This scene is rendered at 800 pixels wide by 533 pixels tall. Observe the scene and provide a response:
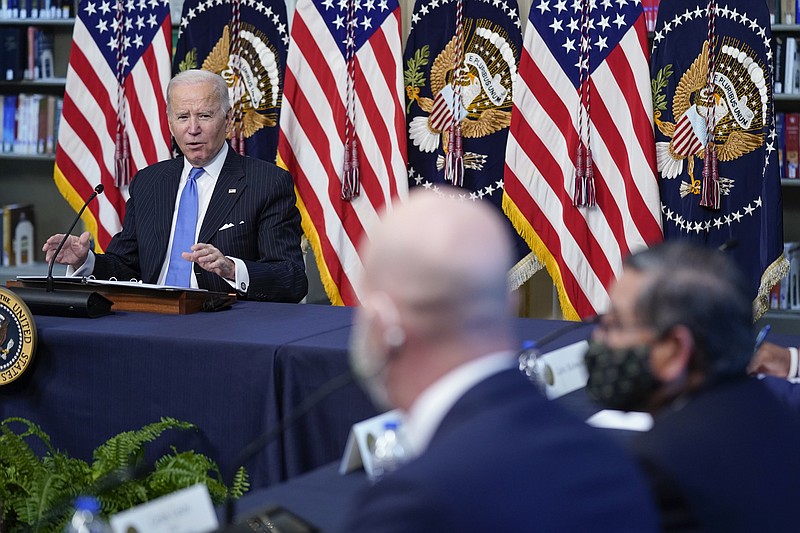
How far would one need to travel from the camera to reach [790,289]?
4582 millimetres

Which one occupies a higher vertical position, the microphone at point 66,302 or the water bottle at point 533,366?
the microphone at point 66,302

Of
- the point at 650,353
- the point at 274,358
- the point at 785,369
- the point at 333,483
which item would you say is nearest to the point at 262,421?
the point at 274,358

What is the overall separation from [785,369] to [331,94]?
106 inches

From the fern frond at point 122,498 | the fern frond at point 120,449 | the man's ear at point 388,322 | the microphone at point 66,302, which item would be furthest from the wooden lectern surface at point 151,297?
the man's ear at point 388,322

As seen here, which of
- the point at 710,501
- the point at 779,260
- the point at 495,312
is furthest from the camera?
the point at 779,260

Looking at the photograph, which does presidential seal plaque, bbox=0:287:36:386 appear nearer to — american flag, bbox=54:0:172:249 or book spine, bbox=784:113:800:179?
american flag, bbox=54:0:172:249

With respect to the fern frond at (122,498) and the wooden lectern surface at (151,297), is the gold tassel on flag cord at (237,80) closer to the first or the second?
the wooden lectern surface at (151,297)

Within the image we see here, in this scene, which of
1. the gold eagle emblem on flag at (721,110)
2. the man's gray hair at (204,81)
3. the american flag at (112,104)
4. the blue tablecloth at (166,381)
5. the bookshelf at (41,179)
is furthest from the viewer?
the bookshelf at (41,179)

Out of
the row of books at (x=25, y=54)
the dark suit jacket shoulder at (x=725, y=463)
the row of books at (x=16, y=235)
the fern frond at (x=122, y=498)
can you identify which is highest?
the row of books at (x=25, y=54)

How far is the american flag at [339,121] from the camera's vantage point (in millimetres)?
4375

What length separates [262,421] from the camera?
2506mm

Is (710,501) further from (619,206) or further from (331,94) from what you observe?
(331,94)

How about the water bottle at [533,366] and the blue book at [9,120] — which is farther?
the blue book at [9,120]

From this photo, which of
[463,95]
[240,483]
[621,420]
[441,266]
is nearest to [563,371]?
[621,420]
